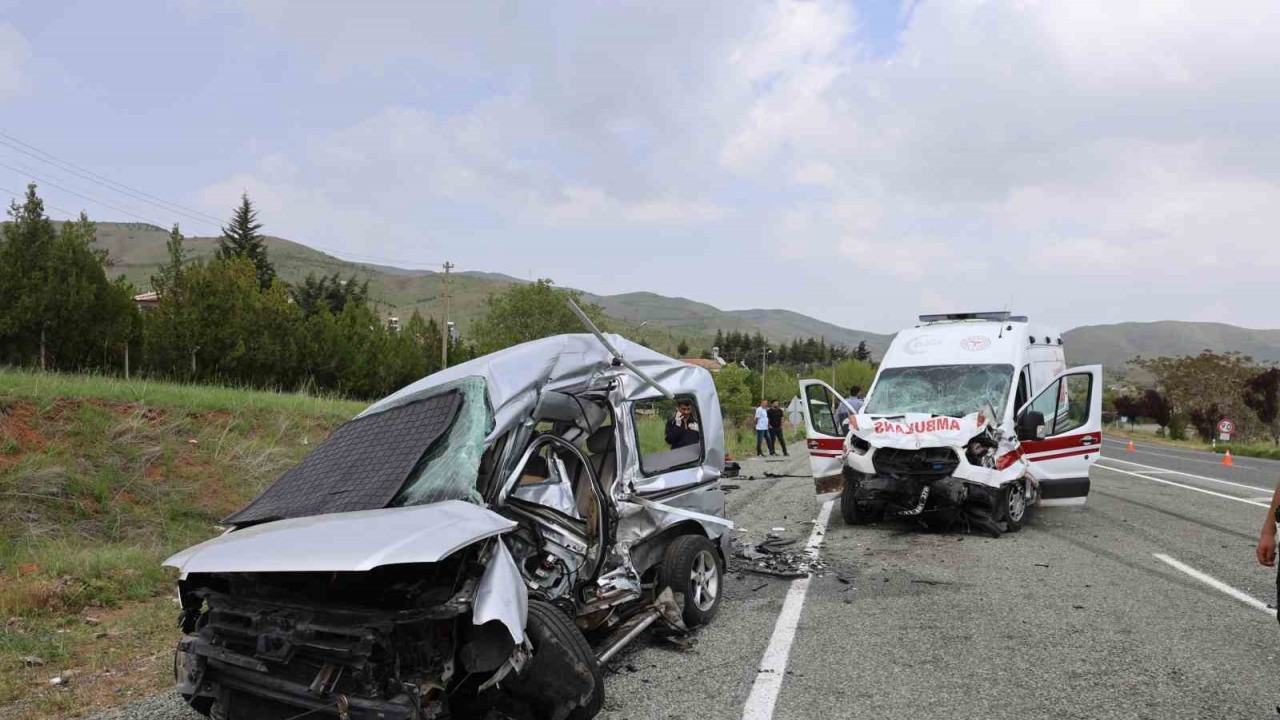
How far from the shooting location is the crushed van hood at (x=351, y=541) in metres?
3.26

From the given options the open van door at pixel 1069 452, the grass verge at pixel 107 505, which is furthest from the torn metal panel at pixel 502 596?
the open van door at pixel 1069 452

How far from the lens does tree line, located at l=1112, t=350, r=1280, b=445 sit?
48.6 meters

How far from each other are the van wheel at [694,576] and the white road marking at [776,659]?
50 centimetres

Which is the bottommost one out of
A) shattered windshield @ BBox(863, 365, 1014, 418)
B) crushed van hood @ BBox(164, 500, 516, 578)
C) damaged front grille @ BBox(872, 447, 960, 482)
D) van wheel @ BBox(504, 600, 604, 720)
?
van wheel @ BBox(504, 600, 604, 720)

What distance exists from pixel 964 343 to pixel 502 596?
9002 mm

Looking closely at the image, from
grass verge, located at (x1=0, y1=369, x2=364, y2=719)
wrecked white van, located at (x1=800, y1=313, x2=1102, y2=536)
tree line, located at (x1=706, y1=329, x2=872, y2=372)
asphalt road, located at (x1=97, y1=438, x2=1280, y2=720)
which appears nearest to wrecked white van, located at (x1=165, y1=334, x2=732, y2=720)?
asphalt road, located at (x1=97, y1=438, x2=1280, y2=720)

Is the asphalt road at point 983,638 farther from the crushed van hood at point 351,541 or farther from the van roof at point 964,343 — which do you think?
the van roof at point 964,343

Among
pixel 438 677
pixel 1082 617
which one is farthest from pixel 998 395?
pixel 438 677

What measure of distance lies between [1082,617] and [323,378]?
2699 centimetres

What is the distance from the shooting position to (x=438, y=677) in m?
3.44

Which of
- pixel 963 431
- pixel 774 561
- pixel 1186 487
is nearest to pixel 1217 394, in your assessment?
pixel 1186 487

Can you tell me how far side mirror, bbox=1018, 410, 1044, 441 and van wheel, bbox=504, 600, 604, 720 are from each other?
7.56m

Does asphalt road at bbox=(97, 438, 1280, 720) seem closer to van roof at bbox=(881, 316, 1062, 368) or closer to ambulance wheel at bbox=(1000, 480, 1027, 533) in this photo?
A: ambulance wheel at bbox=(1000, 480, 1027, 533)

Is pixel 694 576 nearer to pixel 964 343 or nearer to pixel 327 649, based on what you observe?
pixel 327 649
